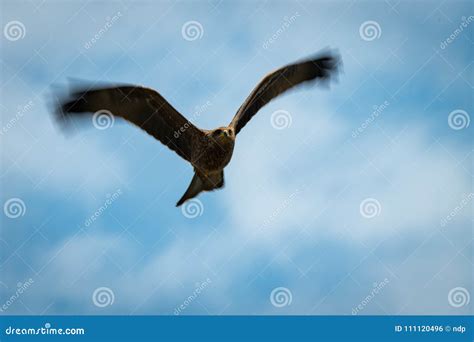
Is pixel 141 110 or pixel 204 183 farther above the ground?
pixel 141 110

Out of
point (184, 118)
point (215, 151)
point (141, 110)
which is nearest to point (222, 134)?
point (215, 151)

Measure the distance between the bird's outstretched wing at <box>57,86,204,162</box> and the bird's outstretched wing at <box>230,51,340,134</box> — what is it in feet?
2.69

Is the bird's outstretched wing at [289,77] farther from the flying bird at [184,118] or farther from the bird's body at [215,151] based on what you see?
the bird's body at [215,151]

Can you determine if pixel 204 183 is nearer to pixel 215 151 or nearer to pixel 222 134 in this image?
pixel 215 151

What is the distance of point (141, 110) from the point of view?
7.78 meters

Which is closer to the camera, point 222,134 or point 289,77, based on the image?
point 222,134

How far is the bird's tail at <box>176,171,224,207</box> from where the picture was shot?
7988mm

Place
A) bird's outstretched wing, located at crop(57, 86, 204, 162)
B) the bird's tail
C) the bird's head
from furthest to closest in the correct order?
the bird's tail
the bird's head
bird's outstretched wing, located at crop(57, 86, 204, 162)

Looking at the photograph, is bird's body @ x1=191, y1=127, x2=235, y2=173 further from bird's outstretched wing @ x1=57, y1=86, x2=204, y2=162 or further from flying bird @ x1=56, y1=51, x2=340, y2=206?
bird's outstretched wing @ x1=57, y1=86, x2=204, y2=162

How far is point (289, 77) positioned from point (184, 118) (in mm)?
1768

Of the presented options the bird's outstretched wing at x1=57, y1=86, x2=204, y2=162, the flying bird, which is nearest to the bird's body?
the flying bird

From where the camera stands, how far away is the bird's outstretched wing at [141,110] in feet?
24.0

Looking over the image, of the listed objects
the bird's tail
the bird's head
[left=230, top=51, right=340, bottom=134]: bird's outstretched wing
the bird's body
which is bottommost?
the bird's tail
